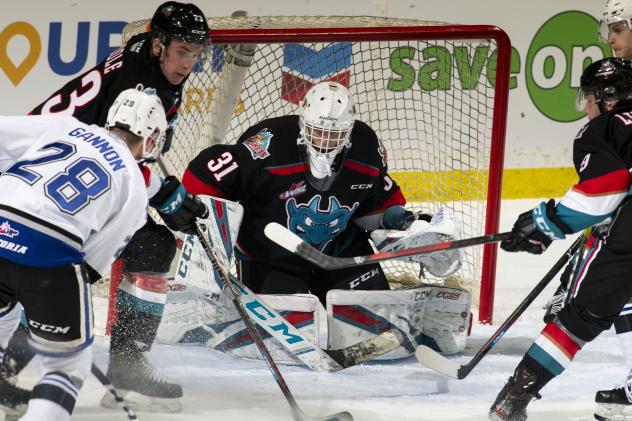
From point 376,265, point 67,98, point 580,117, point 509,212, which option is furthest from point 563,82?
point 67,98

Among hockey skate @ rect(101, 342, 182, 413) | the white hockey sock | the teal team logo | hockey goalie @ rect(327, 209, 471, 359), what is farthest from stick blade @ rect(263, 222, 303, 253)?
the teal team logo

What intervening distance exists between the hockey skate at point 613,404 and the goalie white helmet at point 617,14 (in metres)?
Answer: 1.13

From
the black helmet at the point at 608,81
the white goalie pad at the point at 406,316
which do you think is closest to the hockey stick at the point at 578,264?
the black helmet at the point at 608,81

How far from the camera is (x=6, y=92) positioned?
5.07 metres

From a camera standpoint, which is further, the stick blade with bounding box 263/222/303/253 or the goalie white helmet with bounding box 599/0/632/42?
the goalie white helmet with bounding box 599/0/632/42

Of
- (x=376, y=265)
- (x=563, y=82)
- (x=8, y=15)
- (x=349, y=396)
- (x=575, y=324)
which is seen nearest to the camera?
(x=575, y=324)

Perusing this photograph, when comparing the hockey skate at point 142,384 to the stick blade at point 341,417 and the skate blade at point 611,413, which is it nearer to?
the stick blade at point 341,417

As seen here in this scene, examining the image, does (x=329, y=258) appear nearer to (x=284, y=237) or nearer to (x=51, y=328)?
(x=284, y=237)

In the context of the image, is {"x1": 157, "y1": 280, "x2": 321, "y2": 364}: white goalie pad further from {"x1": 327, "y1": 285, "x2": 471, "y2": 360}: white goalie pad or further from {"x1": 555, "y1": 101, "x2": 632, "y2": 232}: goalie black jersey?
{"x1": 555, "y1": 101, "x2": 632, "y2": 232}: goalie black jersey

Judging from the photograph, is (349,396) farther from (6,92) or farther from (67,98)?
(6,92)

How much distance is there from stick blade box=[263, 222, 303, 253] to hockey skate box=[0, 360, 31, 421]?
806mm

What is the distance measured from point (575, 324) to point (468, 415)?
0.38 metres

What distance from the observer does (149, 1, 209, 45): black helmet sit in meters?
3.06

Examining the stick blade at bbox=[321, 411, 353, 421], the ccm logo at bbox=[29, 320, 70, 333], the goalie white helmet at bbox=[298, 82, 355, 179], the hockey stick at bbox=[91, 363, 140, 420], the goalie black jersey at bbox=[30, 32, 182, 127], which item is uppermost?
the goalie black jersey at bbox=[30, 32, 182, 127]
